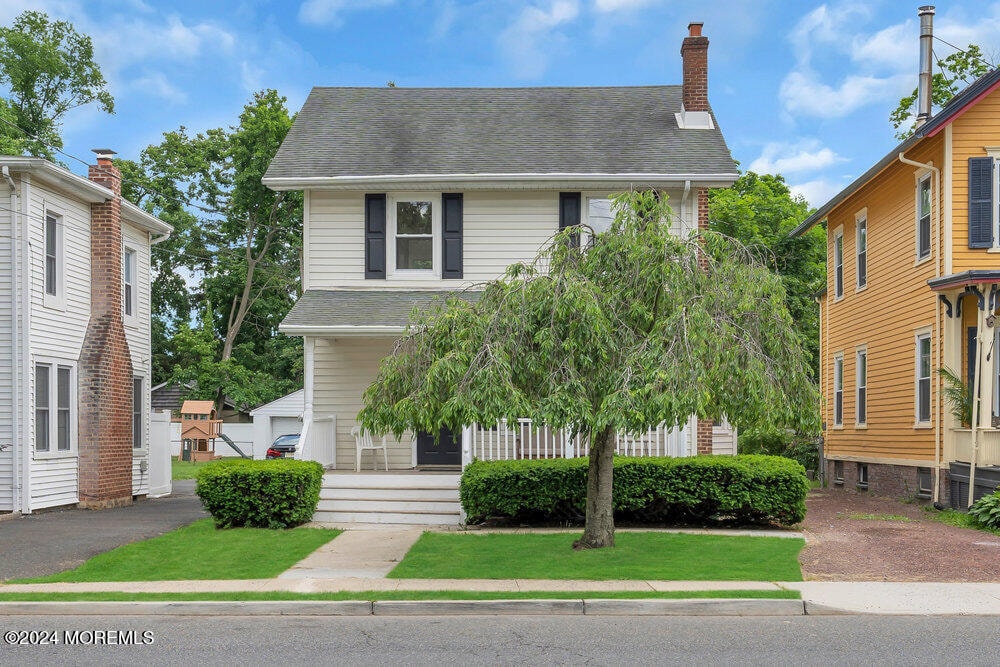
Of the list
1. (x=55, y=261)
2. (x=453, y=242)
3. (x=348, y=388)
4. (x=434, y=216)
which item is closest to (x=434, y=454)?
(x=348, y=388)

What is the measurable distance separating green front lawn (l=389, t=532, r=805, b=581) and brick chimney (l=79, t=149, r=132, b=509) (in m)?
8.22

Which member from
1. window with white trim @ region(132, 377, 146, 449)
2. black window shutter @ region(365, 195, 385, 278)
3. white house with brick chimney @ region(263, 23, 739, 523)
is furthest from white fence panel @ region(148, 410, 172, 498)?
black window shutter @ region(365, 195, 385, 278)

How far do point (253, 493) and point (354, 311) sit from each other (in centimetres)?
403

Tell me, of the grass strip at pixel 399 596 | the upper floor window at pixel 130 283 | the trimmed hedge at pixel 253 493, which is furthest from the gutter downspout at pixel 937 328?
the upper floor window at pixel 130 283

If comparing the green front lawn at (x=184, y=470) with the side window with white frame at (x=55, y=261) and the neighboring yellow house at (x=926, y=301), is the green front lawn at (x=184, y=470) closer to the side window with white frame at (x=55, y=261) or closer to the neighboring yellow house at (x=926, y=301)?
the side window with white frame at (x=55, y=261)

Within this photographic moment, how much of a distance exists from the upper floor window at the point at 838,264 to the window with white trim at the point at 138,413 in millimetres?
16745

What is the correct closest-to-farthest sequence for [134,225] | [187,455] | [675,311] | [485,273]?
[675,311] → [485,273] → [134,225] → [187,455]

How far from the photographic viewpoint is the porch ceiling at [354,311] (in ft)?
56.0

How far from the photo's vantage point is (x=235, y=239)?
155ft

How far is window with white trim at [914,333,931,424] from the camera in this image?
64.0ft

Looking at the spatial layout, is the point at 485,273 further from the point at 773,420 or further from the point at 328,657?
the point at 328,657

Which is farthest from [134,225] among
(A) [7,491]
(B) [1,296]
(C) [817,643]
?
(C) [817,643]

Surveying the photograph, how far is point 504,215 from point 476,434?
4287mm

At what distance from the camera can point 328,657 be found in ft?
25.7
